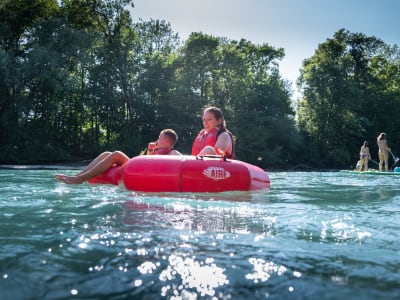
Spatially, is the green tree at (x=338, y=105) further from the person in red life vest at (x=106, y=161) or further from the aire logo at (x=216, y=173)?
the aire logo at (x=216, y=173)

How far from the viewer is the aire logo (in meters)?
4.53

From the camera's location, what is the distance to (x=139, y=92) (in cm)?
2291

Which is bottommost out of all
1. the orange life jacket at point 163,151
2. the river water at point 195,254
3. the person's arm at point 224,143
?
the river water at point 195,254

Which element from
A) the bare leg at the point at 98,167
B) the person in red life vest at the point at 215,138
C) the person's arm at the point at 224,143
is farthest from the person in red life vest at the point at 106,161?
the person's arm at the point at 224,143

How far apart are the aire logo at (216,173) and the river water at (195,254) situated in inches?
50.1

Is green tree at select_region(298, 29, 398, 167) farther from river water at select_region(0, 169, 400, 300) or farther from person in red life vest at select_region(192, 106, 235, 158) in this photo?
river water at select_region(0, 169, 400, 300)

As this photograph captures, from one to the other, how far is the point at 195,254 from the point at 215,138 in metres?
3.48

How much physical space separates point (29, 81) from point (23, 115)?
1.88 metres

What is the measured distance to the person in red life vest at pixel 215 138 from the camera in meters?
5.13

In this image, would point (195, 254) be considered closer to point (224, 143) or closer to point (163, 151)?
point (224, 143)

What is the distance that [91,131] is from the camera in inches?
918

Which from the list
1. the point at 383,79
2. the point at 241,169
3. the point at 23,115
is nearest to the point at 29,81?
the point at 23,115

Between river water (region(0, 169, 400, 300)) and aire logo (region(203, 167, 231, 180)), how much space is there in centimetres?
127

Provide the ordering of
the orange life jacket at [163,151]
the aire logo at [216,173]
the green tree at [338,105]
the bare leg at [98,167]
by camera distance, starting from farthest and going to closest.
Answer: the green tree at [338,105]
the orange life jacket at [163,151]
the bare leg at [98,167]
the aire logo at [216,173]
